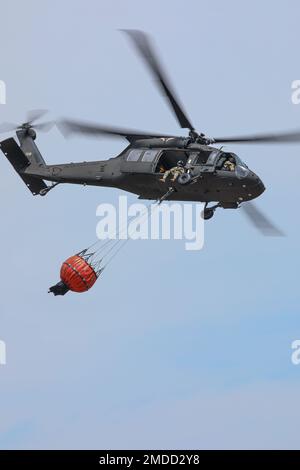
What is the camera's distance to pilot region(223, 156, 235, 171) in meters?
48.8

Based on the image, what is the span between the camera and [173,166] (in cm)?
5028

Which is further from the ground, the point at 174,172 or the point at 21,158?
the point at 21,158

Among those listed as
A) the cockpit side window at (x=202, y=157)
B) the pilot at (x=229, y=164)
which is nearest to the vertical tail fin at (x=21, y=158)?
the cockpit side window at (x=202, y=157)

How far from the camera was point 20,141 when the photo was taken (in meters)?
56.4

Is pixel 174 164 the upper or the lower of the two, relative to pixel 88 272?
upper

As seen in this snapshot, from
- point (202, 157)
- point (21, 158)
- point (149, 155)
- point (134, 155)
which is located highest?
point (21, 158)

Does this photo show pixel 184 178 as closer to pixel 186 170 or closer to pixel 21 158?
pixel 186 170

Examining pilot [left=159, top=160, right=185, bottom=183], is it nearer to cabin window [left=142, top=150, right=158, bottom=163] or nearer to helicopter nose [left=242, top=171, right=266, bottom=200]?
cabin window [left=142, top=150, right=158, bottom=163]

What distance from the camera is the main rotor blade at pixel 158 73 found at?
46.5 metres

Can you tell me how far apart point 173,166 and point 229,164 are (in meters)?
2.32

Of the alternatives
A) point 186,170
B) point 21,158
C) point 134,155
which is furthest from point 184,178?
point 21,158
